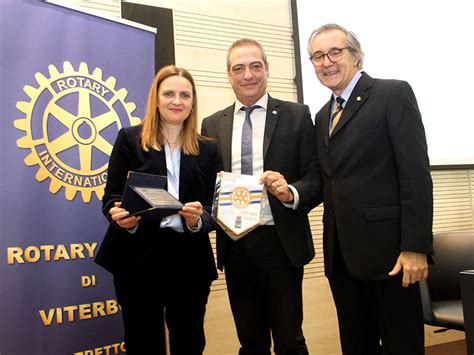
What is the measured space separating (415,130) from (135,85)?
5.84 feet

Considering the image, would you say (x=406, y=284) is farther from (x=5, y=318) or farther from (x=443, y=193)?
(x=443, y=193)

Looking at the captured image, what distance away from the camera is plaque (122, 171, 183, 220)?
1897mm

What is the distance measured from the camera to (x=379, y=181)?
211cm

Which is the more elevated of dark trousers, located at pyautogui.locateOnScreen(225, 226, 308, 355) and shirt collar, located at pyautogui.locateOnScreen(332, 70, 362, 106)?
shirt collar, located at pyautogui.locateOnScreen(332, 70, 362, 106)

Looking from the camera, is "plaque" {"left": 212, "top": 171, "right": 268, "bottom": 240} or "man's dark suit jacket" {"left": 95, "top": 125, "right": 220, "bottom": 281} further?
"plaque" {"left": 212, "top": 171, "right": 268, "bottom": 240}

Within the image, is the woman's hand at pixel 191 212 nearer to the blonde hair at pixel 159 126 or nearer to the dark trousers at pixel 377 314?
the blonde hair at pixel 159 126

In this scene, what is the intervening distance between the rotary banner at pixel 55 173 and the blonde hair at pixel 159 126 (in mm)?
622

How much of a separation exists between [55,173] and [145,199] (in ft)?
3.30

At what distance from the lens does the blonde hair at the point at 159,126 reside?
2250mm

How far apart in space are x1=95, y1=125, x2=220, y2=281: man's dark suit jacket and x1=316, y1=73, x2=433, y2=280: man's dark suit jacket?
639mm

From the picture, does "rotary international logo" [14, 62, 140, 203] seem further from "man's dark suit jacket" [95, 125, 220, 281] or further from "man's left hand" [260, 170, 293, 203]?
"man's left hand" [260, 170, 293, 203]

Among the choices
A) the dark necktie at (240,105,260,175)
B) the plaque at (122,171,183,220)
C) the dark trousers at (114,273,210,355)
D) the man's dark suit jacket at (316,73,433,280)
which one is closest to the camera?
the plaque at (122,171,183,220)

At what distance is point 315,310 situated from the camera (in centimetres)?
409

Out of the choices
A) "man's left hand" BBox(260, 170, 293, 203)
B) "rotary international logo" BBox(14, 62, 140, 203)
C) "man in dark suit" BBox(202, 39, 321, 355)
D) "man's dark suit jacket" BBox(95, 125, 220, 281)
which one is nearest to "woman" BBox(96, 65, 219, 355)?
"man's dark suit jacket" BBox(95, 125, 220, 281)
